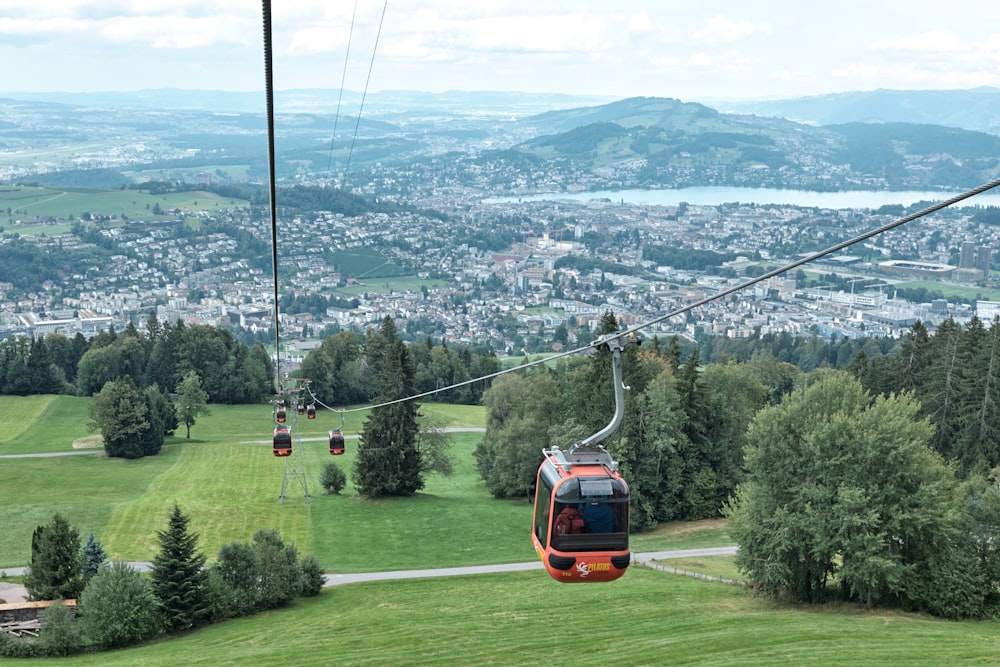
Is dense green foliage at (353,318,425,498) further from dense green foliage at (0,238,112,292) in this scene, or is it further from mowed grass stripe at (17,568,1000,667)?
dense green foliage at (0,238,112,292)

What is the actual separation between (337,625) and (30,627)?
9619mm

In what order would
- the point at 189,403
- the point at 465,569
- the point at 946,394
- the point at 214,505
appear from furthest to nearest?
1. the point at 189,403
2. the point at 214,505
3. the point at 946,394
4. the point at 465,569

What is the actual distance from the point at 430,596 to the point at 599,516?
22.2 meters

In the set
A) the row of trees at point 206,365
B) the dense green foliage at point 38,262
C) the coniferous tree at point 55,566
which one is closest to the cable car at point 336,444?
the coniferous tree at point 55,566

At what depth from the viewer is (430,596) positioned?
35688mm

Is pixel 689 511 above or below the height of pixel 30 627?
below

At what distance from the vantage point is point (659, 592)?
3356 centimetres

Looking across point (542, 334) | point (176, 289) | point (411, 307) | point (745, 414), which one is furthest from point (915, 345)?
point (176, 289)

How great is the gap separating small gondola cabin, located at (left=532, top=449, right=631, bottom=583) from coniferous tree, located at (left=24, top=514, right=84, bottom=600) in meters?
22.3

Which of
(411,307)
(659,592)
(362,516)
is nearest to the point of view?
(659,592)

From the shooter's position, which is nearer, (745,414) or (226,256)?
(745,414)

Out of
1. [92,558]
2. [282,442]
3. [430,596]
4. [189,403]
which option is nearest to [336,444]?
[282,442]

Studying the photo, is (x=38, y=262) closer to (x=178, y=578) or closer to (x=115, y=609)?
(x=178, y=578)

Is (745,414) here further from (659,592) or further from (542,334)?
(542,334)
